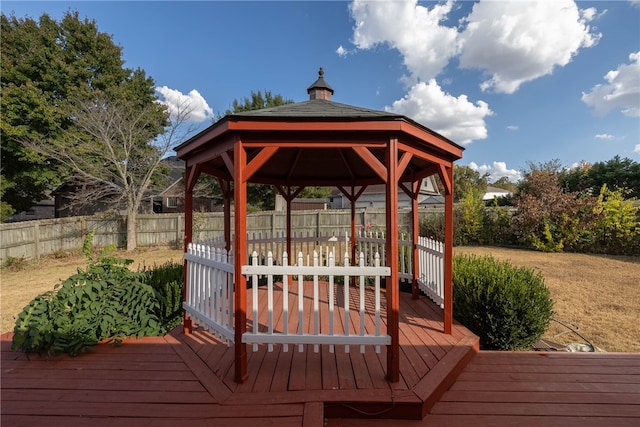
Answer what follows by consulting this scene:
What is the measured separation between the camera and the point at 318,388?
222 cm

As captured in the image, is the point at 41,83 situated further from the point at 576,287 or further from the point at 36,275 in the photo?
the point at 576,287

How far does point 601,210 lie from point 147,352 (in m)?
14.1

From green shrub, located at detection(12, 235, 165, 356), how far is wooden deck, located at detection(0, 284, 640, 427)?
0.15 m

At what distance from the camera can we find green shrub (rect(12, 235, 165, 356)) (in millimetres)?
2863

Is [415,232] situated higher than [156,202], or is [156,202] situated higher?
[156,202]

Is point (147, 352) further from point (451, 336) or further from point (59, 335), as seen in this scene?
point (451, 336)

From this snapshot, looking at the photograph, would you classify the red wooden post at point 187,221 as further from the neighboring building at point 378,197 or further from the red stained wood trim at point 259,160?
the neighboring building at point 378,197

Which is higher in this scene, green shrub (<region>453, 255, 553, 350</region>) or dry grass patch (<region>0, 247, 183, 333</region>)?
green shrub (<region>453, 255, 553, 350</region>)

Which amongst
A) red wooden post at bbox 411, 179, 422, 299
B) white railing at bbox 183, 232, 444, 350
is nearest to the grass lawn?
red wooden post at bbox 411, 179, 422, 299

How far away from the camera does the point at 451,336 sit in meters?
3.15

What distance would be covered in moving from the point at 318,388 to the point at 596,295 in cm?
651

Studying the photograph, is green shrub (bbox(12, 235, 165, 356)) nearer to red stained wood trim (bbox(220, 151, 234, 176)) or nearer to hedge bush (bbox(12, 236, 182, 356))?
hedge bush (bbox(12, 236, 182, 356))

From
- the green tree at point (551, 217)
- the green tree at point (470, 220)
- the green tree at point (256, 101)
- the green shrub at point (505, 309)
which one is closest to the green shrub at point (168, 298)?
the green shrub at point (505, 309)

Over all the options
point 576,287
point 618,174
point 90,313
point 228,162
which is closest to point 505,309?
point 228,162
